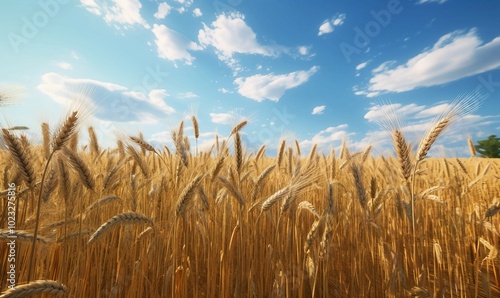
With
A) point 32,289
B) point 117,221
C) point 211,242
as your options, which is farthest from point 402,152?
point 32,289

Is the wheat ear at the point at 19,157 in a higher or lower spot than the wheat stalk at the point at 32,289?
higher

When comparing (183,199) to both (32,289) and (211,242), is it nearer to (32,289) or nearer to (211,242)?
(211,242)

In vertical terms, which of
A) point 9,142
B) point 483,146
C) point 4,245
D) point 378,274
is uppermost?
point 483,146

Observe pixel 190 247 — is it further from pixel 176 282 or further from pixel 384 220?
pixel 384 220

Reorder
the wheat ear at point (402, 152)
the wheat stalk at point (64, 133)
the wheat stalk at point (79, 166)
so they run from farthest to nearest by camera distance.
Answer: the wheat ear at point (402, 152) < the wheat stalk at point (79, 166) < the wheat stalk at point (64, 133)

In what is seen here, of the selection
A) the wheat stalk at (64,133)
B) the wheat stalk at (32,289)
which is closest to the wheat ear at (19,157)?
the wheat stalk at (64,133)

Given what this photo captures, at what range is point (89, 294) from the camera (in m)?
1.90

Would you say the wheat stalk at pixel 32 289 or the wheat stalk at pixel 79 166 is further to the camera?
the wheat stalk at pixel 79 166

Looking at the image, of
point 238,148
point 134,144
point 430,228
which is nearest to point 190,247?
point 238,148

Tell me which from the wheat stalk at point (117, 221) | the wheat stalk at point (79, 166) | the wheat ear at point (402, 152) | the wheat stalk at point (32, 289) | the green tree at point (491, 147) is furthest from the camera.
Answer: the green tree at point (491, 147)

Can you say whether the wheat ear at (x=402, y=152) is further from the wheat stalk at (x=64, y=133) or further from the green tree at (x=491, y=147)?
the green tree at (x=491, y=147)

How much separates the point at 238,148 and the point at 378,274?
156 cm

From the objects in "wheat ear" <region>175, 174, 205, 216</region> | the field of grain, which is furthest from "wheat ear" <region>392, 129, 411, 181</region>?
"wheat ear" <region>175, 174, 205, 216</region>

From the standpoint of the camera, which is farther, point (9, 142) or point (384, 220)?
point (384, 220)
